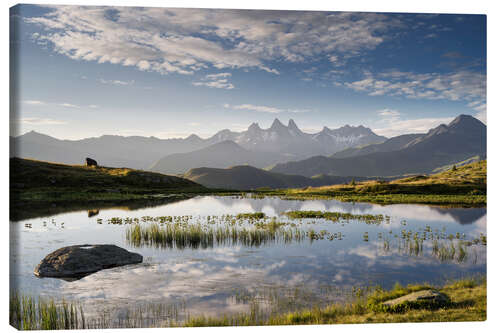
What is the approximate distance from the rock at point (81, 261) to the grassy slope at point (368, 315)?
755cm

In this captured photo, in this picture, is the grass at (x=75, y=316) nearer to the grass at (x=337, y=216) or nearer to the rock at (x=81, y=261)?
the rock at (x=81, y=261)

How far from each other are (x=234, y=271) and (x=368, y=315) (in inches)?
287

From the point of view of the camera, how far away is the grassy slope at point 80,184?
1786 centimetres

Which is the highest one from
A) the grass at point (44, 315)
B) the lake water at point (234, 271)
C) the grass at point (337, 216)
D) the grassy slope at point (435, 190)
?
the grassy slope at point (435, 190)

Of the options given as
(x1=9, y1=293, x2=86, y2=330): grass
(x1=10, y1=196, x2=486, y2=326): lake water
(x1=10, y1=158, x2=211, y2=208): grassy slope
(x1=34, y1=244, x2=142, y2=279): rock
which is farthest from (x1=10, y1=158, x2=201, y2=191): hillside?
(x1=9, y1=293, x2=86, y2=330): grass

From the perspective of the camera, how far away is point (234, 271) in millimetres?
18062

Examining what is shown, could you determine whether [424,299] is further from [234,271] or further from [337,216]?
[337,216]

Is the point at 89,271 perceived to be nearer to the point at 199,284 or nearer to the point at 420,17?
the point at 199,284

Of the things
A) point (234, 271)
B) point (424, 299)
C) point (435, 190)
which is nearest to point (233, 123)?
point (234, 271)

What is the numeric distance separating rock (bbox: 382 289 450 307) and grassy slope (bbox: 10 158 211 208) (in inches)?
763

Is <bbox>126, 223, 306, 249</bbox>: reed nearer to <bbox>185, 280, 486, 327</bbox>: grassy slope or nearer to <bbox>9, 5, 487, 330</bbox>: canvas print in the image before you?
<bbox>9, 5, 487, 330</bbox>: canvas print

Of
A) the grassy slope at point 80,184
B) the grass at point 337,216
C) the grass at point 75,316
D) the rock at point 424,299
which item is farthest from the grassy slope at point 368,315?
the grass at point 337,216
